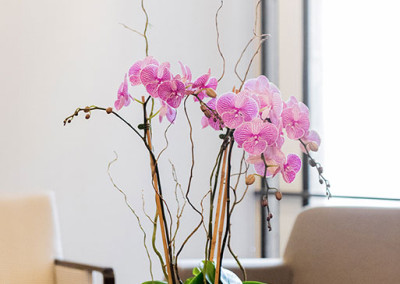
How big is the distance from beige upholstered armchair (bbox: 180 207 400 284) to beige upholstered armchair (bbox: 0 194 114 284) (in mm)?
569

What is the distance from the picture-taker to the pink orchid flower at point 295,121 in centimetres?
89

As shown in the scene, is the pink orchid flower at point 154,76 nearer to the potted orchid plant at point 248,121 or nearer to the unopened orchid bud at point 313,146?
the potted orchid plant at point 248,121

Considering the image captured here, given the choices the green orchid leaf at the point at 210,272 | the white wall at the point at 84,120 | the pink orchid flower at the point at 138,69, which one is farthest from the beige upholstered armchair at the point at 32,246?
the pink orchid flower at the point at 138,69

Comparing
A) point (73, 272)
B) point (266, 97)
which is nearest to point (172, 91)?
point (266, 97)

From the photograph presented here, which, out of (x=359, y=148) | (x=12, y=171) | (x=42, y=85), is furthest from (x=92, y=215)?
(x=359, y=148)

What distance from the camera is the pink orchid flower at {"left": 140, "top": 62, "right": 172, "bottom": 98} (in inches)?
36.0

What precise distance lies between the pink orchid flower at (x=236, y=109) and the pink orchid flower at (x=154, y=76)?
0.32 feet

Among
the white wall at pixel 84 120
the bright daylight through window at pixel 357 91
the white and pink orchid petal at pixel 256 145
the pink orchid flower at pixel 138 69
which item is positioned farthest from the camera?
the bright daylight through window at pixel 357 91

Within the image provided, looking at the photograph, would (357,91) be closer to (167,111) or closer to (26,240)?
(26,240)

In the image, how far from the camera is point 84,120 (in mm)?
3066

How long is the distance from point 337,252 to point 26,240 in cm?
116

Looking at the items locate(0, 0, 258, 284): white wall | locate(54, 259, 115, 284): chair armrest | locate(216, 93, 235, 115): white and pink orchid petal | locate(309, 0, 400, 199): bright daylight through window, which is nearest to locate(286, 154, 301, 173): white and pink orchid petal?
locate(216, 93, 235, 115): white and pink orchid petal

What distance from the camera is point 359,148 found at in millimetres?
3344

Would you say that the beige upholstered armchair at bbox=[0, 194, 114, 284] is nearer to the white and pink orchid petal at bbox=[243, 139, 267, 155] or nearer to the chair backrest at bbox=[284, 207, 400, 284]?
the chair backrest at bbox=[284, 207, 400, 284]
